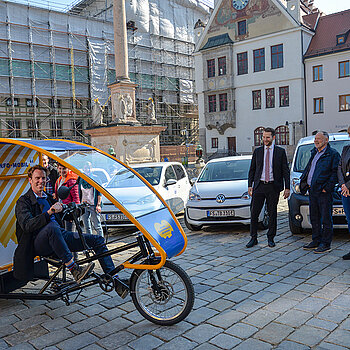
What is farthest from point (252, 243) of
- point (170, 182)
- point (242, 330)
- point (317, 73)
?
point (317, 73)

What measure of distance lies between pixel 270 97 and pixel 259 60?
3.87 meters

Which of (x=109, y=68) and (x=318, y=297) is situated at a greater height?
(x=109, y=68)

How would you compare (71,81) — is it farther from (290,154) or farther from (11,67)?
(290,154)

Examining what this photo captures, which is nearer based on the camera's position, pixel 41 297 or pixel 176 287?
pixel 176 287

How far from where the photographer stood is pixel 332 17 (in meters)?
38.8

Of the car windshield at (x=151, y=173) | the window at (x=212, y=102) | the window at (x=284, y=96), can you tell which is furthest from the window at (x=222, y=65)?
the car windshield at (x=151, y=173)

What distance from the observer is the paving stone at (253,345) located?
3.59m

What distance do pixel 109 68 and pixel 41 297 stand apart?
39.4 metres

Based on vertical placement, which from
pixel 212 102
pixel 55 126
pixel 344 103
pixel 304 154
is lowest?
pixel 304 154

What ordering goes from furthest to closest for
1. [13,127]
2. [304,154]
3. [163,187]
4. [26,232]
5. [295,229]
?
[13,127] → [163,187] → [304,154] → [295,229] → [26,232]

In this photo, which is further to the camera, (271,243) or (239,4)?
(239,4)

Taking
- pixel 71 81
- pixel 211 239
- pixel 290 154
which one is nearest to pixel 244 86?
pixel 290 154

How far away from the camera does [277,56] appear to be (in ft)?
124

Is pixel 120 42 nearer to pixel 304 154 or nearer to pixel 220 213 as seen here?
pixel 304 154
